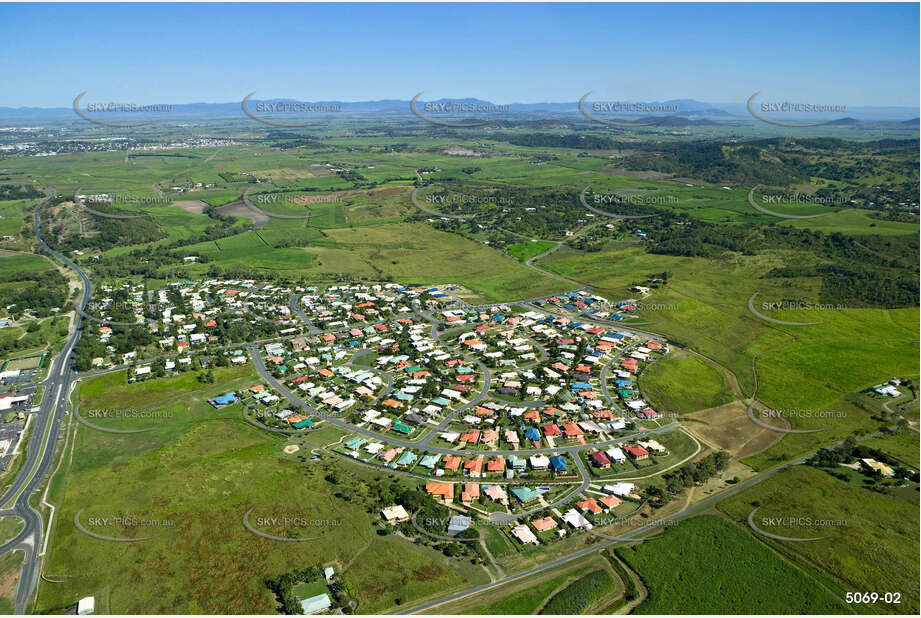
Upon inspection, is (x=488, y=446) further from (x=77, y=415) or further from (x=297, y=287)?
(x=297, y=287)

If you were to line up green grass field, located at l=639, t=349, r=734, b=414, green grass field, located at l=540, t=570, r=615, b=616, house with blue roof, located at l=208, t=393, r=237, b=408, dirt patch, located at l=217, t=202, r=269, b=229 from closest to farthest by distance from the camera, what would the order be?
green grass field, located at l=540, t=570, r=615, b=616
green grass field, located at l=639, t=349, r=734, b=414
house with blue roof, located at l=208, t=393, r=237, b=408
dirt patch, located at l=217, t=202, r=269, b=229

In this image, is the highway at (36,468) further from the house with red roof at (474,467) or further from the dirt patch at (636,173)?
the dirt patch at (636,173)

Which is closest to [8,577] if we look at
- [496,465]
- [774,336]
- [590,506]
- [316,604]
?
[316,604]

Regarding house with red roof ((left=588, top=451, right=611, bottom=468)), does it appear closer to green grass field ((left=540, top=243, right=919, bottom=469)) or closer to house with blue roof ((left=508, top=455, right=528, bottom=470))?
house with blue roof ((left=508, top=455, right=528, bottom=470))

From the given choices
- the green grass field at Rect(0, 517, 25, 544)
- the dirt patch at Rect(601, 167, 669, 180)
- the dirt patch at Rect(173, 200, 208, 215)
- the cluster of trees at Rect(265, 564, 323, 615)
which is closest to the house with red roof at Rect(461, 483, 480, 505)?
the cluster of trees at Rect(265, 564, 323, 615)

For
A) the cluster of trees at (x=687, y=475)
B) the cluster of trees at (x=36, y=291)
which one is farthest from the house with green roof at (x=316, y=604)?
the cluster of trees at (x=36, y=291)

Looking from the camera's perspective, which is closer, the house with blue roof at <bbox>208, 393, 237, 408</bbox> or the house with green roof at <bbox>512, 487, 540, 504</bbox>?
the house with green roof at <bbox>512, 487, 540, 504</bbox>
